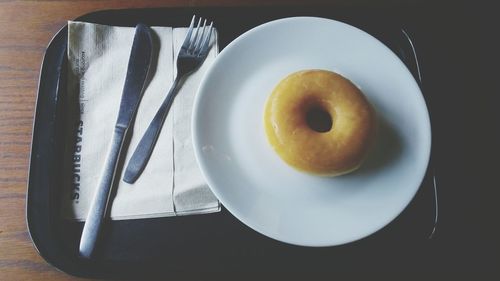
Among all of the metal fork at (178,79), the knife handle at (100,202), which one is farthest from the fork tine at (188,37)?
the knife handle at (100,202)

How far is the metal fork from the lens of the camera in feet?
2.38

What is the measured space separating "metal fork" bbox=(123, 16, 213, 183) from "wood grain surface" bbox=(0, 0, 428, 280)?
0.09m

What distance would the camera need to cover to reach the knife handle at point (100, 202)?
69 centimetres

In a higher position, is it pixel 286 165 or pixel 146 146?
pixel 286 165

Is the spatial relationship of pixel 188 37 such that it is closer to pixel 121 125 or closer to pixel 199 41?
pixel 199 41

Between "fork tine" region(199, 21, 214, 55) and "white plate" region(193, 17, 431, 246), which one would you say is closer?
"white plate" region(193, 17, 431, 246)

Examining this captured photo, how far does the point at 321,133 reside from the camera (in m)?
0.66

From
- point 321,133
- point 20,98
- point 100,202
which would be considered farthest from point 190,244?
point 20,98

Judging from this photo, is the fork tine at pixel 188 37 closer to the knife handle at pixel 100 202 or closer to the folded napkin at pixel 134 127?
the folded napkin at pixel 134 127

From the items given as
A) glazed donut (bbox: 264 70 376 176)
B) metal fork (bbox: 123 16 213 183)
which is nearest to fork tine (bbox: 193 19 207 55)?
metal fork (bbox: 123 16 213 183)

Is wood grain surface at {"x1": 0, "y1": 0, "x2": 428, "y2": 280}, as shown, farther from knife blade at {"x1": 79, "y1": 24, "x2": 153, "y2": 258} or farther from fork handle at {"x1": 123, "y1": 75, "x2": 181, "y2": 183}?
fork handle at {"x1": 123, "y1": 75, "x2": 181, "y2": 183}

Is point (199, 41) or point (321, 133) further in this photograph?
point (199, 41)

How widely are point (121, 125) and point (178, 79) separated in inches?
5.5

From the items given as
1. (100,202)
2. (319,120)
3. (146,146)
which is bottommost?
(100,202)
